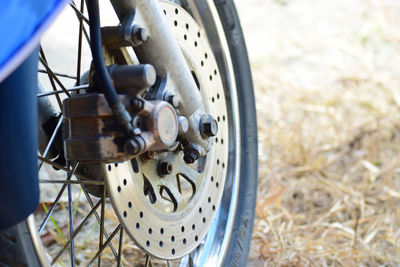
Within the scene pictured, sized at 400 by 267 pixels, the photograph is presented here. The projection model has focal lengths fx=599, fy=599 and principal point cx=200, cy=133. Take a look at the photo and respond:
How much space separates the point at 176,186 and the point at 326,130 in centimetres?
133

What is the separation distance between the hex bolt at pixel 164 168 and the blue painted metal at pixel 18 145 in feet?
1.09

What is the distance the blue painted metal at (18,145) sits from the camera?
24.5 inches

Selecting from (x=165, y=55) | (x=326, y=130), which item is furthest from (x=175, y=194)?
(x=326, y=130)

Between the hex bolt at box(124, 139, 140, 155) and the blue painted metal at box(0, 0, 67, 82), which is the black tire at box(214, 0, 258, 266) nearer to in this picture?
the hex bolt at box(124, 139, 140, 155)

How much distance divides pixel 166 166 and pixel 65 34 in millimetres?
803

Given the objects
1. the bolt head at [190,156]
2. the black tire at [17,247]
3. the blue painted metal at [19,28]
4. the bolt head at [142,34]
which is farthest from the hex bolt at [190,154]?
the blue painted metal at [19,28]

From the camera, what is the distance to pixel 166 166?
0.97 metres

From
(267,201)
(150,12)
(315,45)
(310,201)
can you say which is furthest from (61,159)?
(315,45)

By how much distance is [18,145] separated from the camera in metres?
0.64

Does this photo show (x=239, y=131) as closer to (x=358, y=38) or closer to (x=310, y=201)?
(x=310, y=201)

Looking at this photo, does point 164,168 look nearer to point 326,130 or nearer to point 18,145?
point 18,145

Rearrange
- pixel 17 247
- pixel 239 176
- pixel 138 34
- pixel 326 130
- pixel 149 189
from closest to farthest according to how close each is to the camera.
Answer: pixel 17 247 < pixel 138 34 < pixel 149 189 < pixel 239 176 < pixel 326 130

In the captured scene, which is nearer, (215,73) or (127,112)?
(127,112)

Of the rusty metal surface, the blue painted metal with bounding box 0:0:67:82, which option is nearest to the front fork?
the rusty metal surface
